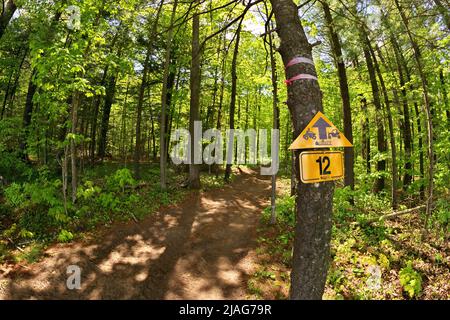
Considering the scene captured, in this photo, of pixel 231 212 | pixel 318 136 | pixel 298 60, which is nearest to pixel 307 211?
pixel 318 136

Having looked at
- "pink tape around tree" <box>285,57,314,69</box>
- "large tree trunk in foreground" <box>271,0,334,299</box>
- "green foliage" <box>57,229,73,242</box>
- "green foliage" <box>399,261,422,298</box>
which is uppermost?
"pink tape around tree" <box>285,57,314,69</box>

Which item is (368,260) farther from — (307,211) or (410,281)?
(307,211)

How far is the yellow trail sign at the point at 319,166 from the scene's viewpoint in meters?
2.75

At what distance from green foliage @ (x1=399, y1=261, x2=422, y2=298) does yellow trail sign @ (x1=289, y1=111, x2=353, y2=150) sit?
14.6 ft

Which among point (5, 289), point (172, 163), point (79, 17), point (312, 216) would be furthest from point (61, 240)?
point (172, 163)

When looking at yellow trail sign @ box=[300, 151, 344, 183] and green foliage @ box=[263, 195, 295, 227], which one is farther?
green foliage @ box=[263, 195, 295, 227]

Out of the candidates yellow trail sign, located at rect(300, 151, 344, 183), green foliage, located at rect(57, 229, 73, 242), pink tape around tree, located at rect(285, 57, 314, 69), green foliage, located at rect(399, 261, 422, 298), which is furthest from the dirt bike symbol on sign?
green foliage, located at rect(57, 229, 73, 242)

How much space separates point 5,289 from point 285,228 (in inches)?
270

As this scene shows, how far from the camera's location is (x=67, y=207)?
25.8 feet

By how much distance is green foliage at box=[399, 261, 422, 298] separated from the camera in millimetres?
5531

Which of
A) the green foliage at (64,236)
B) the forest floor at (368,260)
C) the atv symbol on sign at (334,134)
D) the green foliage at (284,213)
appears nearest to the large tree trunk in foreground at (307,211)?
the atv symbol on sign at (334,134)

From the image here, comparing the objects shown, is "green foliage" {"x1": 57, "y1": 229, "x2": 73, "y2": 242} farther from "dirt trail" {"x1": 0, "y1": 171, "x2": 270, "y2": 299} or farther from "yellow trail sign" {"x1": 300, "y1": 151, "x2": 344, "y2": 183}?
"yellow trail sign" {"x1": 300, "y1": 151, "x2": 344, "y2": 183}

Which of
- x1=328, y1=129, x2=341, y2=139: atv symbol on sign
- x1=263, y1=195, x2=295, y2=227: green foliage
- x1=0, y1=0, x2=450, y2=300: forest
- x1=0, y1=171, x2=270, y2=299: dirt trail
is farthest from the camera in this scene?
x1=263, y1=195, x2=295, y2=227: green foliage

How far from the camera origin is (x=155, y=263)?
629 cm
